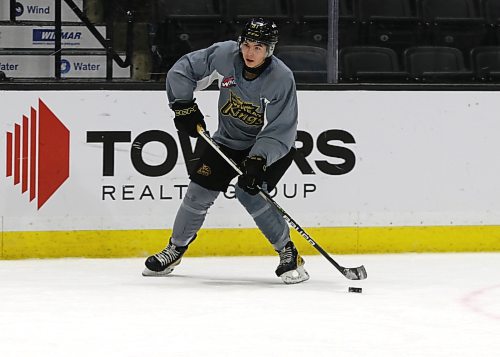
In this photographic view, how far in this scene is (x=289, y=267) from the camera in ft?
15.7

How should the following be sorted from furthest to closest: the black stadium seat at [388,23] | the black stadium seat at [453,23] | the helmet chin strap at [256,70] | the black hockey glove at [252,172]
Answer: the black stadium seat at [453,23] → the black stadium seat at [388,23] → the helmet chin strap at [256,70] → the black hockey glove at [252,172]

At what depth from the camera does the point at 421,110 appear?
5797 millimetres

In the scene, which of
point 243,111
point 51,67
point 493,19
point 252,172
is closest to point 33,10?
point 51,67

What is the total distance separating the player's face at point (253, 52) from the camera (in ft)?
14.8

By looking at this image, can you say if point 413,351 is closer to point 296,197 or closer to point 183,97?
point 183,97

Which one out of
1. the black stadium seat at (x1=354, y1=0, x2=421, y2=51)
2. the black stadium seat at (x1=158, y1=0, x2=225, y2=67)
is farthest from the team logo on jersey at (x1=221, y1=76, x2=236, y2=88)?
the black stadium seat at (x1=354, y1=0, x2=421, y2=51)

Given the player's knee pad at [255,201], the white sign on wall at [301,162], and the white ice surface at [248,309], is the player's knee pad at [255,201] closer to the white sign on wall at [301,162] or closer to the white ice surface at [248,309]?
the white ice surface at [248,309]

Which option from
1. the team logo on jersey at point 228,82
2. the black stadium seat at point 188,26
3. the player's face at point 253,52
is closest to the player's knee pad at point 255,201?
the team logo on jersey at point 228,82

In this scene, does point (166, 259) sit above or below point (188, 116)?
below

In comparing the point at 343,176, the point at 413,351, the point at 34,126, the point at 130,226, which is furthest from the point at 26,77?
the point at 413,351

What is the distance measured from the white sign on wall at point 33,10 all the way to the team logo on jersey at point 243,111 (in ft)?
4.76

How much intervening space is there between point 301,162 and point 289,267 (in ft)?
3.18

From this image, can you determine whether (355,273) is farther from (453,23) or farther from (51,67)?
(453,23)

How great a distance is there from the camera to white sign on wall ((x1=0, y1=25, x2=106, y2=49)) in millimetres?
5789
